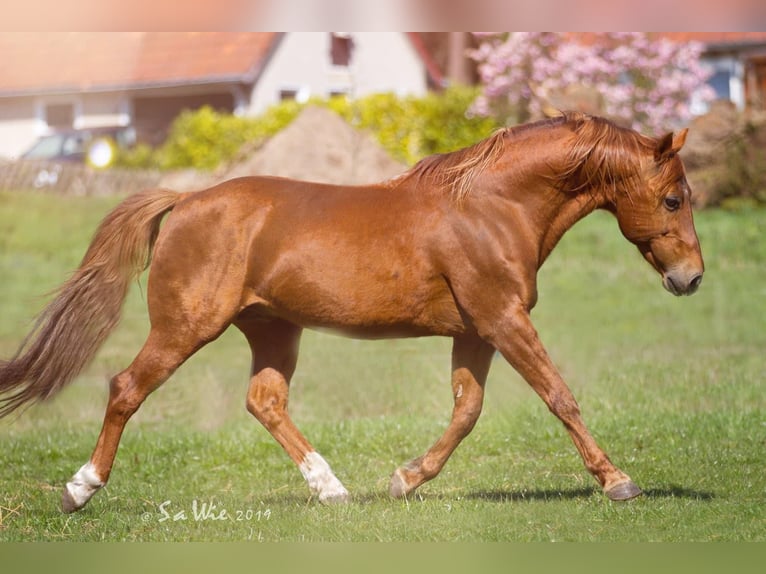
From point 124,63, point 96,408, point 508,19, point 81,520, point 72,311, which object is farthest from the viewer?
point 124,63

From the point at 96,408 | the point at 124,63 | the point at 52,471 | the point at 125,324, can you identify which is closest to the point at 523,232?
the point at 52,471

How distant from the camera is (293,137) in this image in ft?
55.0

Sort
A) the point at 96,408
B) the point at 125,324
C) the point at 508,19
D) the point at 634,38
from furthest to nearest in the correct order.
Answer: the point at 634,38, the point at 125,324, the point at 96,408, the point at 508,19

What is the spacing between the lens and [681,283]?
6.12 meters

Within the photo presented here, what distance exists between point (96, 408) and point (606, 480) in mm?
6280

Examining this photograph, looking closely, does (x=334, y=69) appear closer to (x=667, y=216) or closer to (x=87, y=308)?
(x=87, y=308)

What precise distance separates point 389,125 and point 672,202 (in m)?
18.0

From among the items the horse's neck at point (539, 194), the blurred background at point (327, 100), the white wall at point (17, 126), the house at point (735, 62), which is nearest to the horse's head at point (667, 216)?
the horse's neck at point (539, 194)

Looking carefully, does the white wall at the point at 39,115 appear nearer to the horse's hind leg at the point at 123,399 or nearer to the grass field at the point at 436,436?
the grass field at the point at 436,436

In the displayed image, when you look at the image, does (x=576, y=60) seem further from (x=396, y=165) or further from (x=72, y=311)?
(x=72, y=311)

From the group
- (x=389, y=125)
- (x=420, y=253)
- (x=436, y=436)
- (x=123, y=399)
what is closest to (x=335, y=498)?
(x=123, y=399)

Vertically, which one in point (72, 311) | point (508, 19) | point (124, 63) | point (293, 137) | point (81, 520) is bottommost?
point (124, 63)

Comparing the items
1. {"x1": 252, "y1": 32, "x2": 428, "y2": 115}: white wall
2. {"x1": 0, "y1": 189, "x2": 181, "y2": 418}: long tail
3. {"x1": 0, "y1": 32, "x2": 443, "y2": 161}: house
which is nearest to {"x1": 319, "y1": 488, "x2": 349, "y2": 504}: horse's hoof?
{"x1": 0, "y1": 189, "x2": 181, "y2": 418}: long tail

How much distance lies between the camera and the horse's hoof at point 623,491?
5.82m
